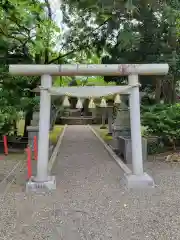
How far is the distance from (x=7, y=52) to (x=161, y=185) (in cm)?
817

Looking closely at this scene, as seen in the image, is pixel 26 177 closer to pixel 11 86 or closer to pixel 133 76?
pixel 133 76

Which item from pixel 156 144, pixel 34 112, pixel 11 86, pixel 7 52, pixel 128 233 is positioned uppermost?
pixel 7 52

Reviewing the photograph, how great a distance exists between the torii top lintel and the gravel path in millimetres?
2437

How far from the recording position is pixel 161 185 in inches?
285

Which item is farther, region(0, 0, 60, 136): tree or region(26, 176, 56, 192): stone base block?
region(0, 0, 60, 136): tree

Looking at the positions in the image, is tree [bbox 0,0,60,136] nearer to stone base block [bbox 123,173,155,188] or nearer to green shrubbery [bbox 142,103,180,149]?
green shrubbery [bbox 142,103,180,149]

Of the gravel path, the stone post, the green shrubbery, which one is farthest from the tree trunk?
the gravel path

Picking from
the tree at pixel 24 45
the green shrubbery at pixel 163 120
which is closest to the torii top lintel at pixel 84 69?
the tree at pixel 24 45

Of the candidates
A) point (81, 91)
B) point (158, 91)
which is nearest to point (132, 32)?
point (81, 91)

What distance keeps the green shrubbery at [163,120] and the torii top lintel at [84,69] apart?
3.24 m

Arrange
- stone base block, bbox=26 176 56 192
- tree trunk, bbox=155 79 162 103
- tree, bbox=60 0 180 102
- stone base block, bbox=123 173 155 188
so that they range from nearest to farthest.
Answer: stone base block, bbox=26 176 56 192, stone base block, bbox=123 173 155 188, tree, bbox=60 0 180 102, tree trunk, bbox=155 79 162 103

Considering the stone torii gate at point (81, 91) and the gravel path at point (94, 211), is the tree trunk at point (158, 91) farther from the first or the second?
the stone torii gate at point (81, 91)

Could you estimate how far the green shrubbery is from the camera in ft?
33.2

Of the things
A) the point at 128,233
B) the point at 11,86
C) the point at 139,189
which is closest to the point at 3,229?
the point at 128,233
